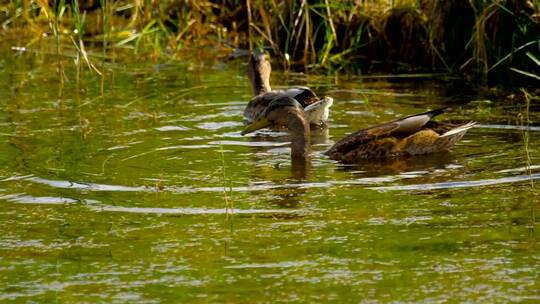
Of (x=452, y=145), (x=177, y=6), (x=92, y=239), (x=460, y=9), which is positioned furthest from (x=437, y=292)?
(x=177, y=6)

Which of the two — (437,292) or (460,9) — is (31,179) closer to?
(437,292)

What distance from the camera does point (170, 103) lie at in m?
10.7

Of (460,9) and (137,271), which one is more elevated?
(460,9)

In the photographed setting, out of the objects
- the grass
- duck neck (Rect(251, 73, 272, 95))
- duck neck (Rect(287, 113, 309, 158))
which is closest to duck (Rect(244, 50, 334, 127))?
duck neck (Rect(251, 73, 272, 95))

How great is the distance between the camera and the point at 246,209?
674 centimetres

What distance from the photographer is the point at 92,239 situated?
621cm

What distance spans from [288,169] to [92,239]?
85.1 inches

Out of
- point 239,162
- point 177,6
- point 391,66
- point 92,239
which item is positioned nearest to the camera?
point 92,239

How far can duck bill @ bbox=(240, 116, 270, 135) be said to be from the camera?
9156 mm

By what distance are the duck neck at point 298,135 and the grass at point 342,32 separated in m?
1.63

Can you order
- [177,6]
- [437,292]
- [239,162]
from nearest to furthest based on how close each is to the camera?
[437,292] < [239,162] < [177,6]

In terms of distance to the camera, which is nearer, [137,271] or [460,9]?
[137,271]

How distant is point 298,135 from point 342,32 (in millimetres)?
3732

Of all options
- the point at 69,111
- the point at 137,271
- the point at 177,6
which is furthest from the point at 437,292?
the point at 177,6
